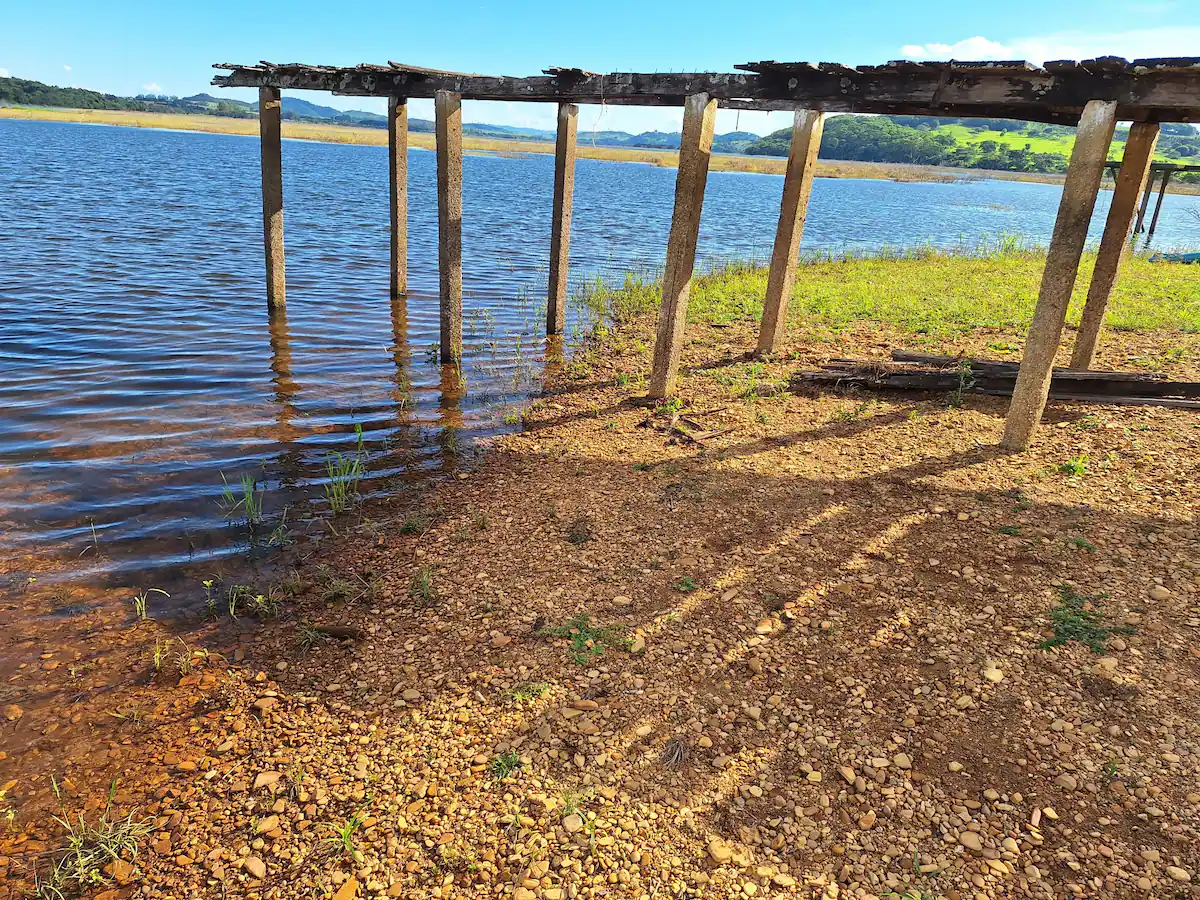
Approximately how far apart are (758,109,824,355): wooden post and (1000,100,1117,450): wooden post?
132 inches

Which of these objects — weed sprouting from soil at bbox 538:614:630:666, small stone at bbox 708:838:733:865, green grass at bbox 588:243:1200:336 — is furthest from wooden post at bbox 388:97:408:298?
small stone at bbox 708:838:733:865

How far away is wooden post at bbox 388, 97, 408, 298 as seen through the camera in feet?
44.9

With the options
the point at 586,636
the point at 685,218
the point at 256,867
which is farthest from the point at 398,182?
the point at 256,867

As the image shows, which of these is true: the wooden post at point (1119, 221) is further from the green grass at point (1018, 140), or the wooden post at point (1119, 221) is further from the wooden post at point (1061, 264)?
the green grass at point (1018, 140)

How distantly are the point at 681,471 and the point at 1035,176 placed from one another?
504 ft

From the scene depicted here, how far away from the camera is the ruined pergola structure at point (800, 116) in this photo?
687cm

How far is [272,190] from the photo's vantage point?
13.6 metres

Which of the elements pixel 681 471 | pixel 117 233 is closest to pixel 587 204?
pixel 117 233

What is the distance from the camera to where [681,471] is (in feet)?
26.5

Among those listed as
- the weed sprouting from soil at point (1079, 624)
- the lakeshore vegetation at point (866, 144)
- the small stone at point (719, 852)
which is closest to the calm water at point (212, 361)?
the small stone at point (719, 852)

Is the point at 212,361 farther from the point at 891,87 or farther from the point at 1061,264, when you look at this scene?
the point at 1061,264

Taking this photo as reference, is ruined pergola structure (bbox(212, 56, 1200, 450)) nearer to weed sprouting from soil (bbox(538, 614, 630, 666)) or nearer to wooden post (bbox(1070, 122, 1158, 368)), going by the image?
wooden post (bbox(1070, 122, 1158, 368))

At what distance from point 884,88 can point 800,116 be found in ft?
7.62

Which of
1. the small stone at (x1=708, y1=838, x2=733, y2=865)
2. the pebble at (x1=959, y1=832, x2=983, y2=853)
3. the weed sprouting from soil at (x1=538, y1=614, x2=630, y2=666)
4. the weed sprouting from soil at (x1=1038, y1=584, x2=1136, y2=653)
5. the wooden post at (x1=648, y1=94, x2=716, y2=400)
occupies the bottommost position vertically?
the small stone at (x1=708, y1=838, x2=733, y2=865)
